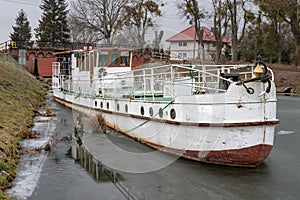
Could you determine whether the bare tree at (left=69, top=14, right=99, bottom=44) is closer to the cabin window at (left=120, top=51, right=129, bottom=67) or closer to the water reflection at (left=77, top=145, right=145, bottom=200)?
the cabin window at (left=120, top=51, right=129, bottom=67)

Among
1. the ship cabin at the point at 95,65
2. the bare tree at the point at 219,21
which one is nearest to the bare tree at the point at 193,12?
the bare tree at the point at 219,21

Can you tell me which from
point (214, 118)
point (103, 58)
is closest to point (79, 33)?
point (103, 58)

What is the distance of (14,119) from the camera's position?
15.4m

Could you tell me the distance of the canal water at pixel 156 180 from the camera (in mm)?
8492

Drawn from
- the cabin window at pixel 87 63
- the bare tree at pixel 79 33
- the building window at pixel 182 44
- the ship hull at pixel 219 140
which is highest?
the bare tree at pixel 79 33

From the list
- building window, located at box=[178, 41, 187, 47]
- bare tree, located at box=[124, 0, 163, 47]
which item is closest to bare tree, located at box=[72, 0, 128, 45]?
bare tree, located at box=[124, 0, 163, 47]

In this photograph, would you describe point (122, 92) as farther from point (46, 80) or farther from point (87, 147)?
point (46, 80)

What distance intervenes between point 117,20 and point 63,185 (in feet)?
168

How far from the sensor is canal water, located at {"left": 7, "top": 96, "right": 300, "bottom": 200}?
8492 mm

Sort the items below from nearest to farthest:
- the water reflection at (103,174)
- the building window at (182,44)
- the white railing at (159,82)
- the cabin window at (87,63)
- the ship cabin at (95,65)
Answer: the water reflection at (103,174), the white railing at (159,82), the ship cabin at (95,65), the cabin window at (87,63), the building window at (182,44)

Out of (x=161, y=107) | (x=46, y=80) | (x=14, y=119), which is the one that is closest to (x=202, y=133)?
(x=161, y=107)

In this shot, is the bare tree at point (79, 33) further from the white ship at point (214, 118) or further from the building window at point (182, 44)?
the white ship at point (214, 118)

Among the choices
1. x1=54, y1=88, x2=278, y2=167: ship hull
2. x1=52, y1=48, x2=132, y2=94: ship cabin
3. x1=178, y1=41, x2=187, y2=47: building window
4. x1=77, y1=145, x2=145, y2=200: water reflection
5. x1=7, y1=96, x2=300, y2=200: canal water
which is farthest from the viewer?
x1=178, y1=41, x2=187, y2=47: building window

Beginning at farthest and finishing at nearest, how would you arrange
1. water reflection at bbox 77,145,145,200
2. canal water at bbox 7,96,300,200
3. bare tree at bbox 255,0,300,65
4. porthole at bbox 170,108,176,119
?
bare tree at bbox 255,0,300,65 < porthole at bbox 170,108,176,119 < water reflection at bbox 77,145,145,200 < canal water at bbox 7,96,300,200
